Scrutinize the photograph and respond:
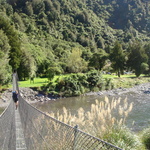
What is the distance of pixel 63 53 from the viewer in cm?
5997

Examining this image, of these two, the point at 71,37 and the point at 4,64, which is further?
the point at 71,37

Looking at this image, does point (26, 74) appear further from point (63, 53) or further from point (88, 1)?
point (88, 1)

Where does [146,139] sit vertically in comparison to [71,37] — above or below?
below

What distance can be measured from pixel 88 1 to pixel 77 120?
166911 millimetres

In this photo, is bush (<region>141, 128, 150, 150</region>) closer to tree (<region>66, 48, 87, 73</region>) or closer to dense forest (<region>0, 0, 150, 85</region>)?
dense forest (<region>0, 0, 150, 85</region>)

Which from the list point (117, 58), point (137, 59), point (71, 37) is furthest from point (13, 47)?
point (71, 37)

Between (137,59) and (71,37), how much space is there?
5579 cm

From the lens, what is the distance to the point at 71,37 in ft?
311

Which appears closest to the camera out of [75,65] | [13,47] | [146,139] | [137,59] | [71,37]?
[146,139]

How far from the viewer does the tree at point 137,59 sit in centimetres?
4153

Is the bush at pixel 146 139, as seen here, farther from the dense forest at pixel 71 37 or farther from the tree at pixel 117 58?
the tree at pixel 117 58

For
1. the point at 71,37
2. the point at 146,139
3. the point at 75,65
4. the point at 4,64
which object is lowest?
Answer: the point at 146,139

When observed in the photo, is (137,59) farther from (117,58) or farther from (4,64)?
(4,64)

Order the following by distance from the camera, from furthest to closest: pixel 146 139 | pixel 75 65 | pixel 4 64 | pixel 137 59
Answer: pixel 75 65 < pixel 137 59 < pixel 4 64 < pixel 146 139
